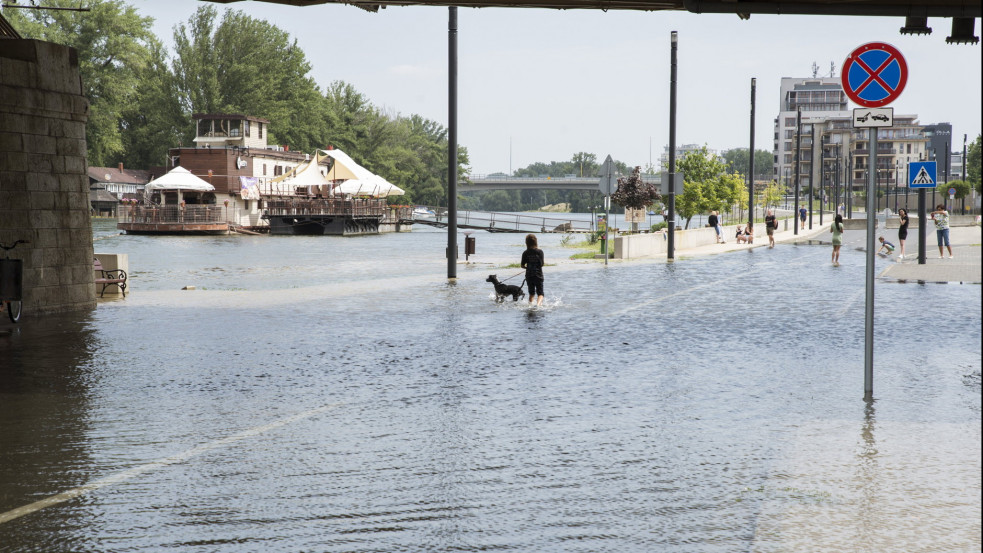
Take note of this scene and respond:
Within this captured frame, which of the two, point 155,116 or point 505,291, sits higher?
point 155,116

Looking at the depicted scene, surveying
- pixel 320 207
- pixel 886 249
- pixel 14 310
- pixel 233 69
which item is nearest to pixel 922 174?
pixel 886 249

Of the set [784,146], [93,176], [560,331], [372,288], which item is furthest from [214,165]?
[784,146]

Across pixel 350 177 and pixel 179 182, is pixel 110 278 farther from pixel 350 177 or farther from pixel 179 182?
pixel 350 177

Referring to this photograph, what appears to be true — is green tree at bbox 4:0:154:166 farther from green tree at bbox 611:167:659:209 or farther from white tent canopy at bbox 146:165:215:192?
green tree at bbox 611:167:659:209

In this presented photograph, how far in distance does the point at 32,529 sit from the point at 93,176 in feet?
343

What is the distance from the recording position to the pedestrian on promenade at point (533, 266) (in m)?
16.4

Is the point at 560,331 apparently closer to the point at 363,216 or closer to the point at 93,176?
the point at 363,216

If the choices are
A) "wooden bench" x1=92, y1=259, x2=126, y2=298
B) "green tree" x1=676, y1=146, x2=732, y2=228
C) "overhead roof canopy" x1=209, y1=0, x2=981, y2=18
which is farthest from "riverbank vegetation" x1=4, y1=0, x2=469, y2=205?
"overhead roof canopy" x1=209, y1=0, x2=981, y2=18

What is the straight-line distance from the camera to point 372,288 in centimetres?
2134

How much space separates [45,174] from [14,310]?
271 cm

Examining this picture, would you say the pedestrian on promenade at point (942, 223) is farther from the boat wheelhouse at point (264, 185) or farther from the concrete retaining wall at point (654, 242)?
the boat wheelhouse at point (264, 185)

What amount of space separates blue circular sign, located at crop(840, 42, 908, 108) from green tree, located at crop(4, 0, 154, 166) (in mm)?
89391

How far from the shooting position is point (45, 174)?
52.3 feet

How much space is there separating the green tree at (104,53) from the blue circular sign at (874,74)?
89391 mm
